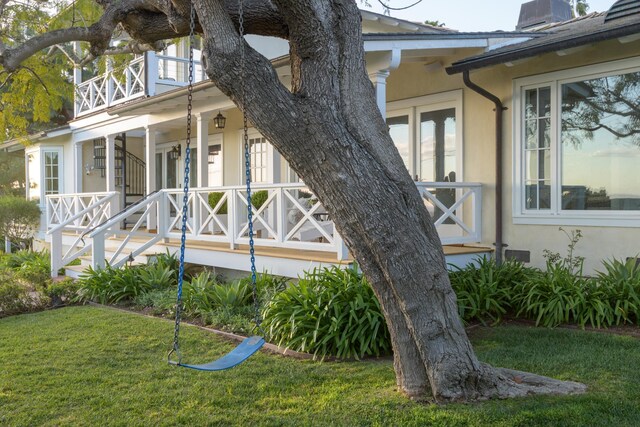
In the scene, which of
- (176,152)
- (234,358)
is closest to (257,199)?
(176,152)

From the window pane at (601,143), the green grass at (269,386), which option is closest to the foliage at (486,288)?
the green grass at (269,386)

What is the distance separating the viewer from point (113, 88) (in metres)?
16.3

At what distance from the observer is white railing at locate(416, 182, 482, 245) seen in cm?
834

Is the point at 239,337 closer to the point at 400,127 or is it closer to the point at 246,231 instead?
the point at 246,231

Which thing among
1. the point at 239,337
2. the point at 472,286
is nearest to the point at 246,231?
the point at 239,337

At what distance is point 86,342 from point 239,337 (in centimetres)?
172

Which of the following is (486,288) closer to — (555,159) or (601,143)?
(555,159)

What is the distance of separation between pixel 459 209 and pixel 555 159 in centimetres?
170

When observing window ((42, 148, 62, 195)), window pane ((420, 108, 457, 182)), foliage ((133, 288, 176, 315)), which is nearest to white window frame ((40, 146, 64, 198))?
window ((42, 148, 62, 195))

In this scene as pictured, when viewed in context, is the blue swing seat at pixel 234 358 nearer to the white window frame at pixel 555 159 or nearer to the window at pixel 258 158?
the white window frame at pixel 555 159

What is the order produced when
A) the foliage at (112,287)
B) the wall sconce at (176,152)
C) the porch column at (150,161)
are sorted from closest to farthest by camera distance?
the foliage at (112,287) < the porch column at (150,161) < the wall sconce at (176,152)

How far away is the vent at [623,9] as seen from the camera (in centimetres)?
779

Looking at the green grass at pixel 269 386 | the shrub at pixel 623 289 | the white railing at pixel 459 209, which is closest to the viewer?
the green grass at pixel 269 386

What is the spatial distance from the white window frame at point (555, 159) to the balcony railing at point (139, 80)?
291 inches
